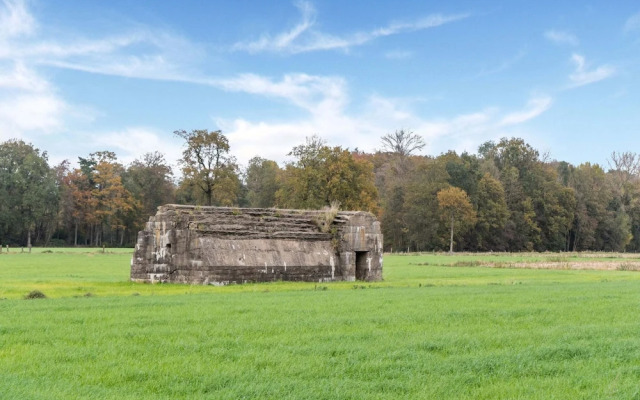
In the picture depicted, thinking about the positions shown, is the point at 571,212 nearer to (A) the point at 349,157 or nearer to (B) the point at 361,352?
(A) the point at 349,157

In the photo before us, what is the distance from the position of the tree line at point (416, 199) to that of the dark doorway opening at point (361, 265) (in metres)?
40.9

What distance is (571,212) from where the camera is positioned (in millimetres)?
94750

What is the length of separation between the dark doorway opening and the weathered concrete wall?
4 cm

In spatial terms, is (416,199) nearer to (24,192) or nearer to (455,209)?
(455,209)

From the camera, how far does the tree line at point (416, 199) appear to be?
85125 mm

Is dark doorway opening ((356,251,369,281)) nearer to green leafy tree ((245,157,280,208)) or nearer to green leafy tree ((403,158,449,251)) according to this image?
green leafy tree ((245,157,280,208))

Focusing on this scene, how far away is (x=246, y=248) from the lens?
2669 cm

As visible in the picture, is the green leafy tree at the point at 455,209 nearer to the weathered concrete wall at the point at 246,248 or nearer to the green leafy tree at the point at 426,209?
the green leafy tree at the point at 426,209

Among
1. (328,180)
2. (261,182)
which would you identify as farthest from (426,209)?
(261,182)

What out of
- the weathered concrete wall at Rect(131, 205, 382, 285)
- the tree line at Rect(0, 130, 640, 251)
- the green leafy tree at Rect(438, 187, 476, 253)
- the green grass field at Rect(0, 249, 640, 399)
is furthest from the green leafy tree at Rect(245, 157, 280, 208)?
the green grass field at Rect(0, 249, 640, 399)

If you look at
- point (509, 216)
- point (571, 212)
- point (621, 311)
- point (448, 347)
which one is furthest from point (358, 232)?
point (571, 212)

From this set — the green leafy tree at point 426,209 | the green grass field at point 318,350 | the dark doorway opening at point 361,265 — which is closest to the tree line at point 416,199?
Answer: the green leafy tree at point 426,209

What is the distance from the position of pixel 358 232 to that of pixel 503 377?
21.8m

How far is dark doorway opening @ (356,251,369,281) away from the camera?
3011 centimetres
